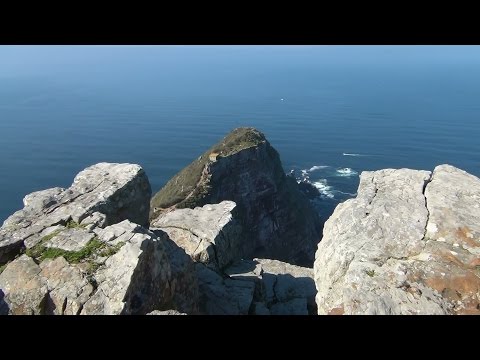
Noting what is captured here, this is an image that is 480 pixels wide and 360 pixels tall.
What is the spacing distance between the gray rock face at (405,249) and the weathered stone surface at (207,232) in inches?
349

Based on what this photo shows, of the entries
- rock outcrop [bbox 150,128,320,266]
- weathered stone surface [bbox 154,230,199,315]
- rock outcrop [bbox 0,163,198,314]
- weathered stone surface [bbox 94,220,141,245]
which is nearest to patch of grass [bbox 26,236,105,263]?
rock outcrop [bbox 0,163,198,314]

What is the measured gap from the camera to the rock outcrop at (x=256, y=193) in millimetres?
83688

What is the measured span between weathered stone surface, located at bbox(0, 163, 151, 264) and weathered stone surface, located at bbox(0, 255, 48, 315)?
1357mm

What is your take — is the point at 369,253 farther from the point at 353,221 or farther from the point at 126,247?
the point at 126,247

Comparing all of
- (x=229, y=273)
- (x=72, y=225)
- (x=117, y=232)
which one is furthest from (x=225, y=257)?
(x=72, y=225)

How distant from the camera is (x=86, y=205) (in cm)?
1873

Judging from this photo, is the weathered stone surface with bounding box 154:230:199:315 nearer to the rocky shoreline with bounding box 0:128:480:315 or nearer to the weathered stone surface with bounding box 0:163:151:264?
the rocky shoreline with bounding box 0:128:480:315

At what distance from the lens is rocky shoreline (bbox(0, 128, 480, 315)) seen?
41.0 feet

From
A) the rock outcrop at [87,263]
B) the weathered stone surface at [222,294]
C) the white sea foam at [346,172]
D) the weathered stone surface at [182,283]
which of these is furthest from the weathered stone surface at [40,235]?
the white sea foam at [346,172]
